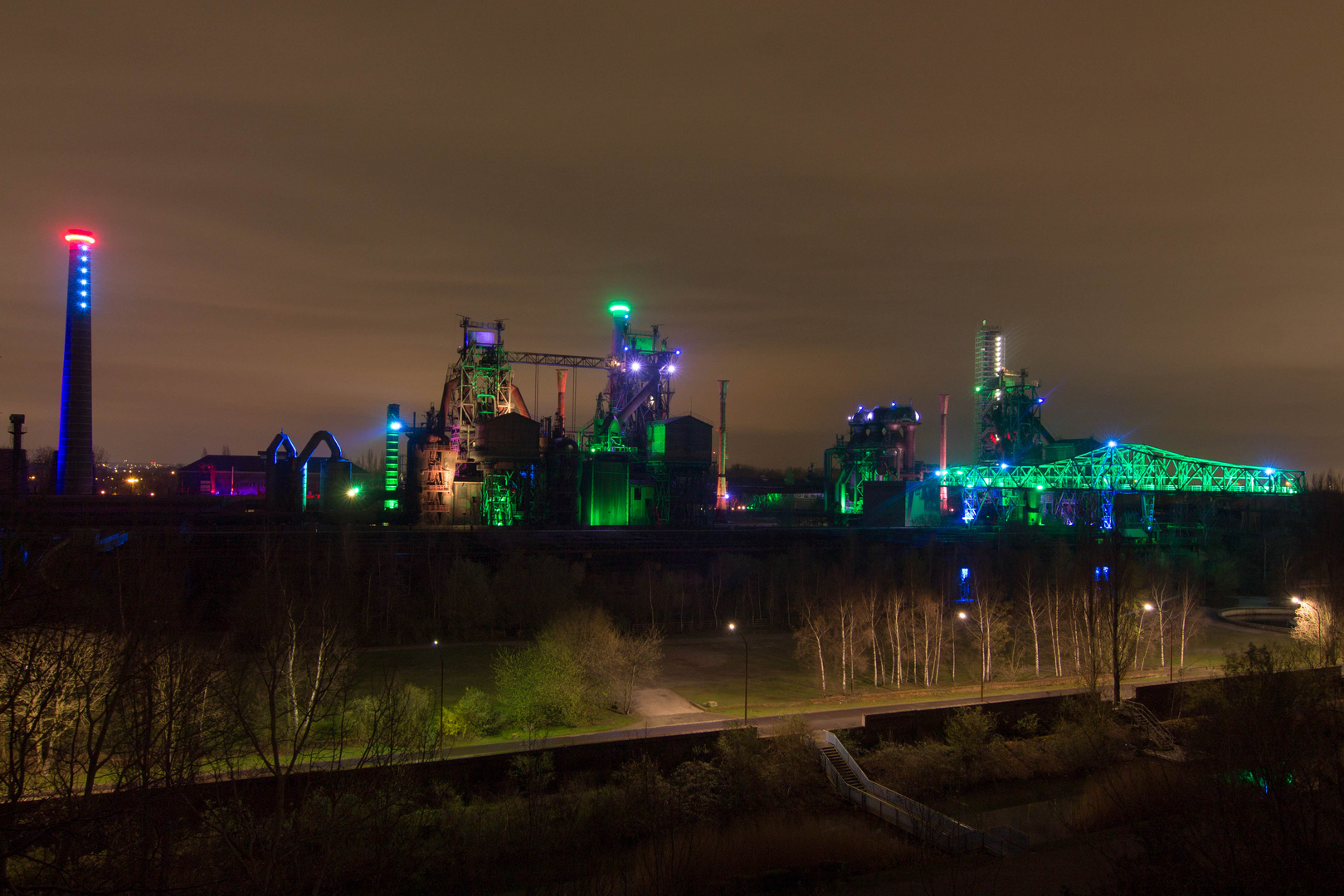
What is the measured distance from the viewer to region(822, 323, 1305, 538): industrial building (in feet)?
211

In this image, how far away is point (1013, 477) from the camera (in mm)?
70188

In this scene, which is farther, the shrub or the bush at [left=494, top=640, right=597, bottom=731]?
the shrub

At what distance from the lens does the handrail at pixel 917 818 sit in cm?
1694

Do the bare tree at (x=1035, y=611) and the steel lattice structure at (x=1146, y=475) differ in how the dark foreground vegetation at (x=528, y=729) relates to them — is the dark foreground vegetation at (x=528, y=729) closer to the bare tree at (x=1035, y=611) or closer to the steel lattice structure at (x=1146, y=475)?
the bare tree at (x=1035, y=611)

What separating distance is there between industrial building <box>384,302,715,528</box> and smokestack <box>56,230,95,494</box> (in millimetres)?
19518

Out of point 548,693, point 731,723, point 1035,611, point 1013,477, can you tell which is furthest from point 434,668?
point 1013,477

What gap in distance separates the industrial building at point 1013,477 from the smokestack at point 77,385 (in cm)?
5893

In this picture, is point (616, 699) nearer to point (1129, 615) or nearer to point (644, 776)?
point (644, 776)

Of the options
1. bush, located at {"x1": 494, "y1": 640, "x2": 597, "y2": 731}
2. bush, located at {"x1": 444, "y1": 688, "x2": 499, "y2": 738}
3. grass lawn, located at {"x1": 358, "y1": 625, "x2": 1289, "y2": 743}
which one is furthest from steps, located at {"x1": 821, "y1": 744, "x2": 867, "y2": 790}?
bush, located at {"x1": 444, "y1": 688, "x2": 499, "y2": 738}

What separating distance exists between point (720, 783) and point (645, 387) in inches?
1850

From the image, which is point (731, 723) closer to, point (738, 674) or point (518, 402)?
point (738, 674)

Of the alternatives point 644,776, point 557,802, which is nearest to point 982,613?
point 644,776

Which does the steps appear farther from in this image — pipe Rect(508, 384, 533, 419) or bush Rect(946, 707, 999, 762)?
pipe Rect(508, 384, 533, 419)

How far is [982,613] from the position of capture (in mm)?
31047
